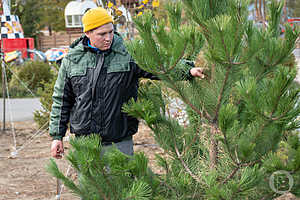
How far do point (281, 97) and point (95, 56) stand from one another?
4.00 feet

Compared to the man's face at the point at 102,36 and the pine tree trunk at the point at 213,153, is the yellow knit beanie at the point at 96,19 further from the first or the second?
the pine tree trunk at the point at 213,153

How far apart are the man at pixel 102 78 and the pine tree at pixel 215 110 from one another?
38 centimetres

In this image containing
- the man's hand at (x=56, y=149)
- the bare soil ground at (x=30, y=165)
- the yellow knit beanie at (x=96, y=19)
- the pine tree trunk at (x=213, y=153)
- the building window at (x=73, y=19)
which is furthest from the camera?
the building window at (x=73, y=19)

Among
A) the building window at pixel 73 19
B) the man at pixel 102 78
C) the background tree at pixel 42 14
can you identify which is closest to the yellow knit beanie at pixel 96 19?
the man at pixel 102 78

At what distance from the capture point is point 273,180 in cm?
175

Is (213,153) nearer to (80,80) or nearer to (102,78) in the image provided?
(102,78)

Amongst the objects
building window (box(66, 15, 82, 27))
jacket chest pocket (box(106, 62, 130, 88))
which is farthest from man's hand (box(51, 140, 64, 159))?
building window (box(66, 15, 82, 27))

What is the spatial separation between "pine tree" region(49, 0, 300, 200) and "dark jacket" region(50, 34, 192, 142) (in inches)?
14.8

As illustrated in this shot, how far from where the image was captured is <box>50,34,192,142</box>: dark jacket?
2.34 m

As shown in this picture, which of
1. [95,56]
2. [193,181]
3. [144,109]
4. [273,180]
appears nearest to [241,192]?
[273,180]

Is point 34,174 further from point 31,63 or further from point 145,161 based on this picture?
point 31,63

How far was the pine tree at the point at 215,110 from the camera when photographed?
1.52m

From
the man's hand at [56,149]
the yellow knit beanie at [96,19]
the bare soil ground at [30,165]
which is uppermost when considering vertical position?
the yellow knit beanie at [96,19]

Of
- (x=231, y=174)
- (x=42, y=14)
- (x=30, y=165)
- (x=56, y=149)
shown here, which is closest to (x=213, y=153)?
(x=231, y=174)
